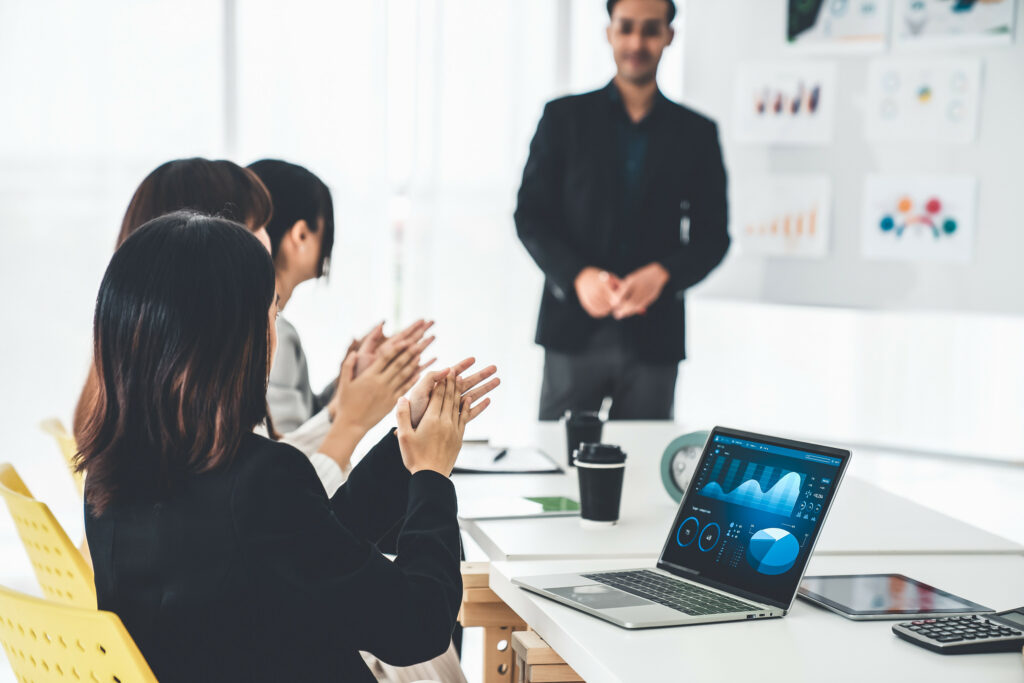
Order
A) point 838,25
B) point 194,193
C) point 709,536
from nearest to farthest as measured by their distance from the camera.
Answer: point 709,536 → point 194,193 → point 838,25

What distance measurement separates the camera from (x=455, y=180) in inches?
188

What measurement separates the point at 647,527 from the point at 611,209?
174cm

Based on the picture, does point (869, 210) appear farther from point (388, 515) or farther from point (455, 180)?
point (388, 515)

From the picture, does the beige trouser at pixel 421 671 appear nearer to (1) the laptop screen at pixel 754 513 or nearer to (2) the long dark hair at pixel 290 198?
(1) the laptop screen at pixel 754 513

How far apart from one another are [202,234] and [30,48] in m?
3.21

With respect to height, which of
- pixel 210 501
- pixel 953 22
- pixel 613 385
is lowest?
pixel 613 385

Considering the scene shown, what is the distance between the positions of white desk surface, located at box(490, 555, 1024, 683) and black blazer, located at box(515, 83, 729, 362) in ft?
6.42

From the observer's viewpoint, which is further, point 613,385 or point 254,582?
point 613,385

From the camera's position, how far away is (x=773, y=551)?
1332 mm

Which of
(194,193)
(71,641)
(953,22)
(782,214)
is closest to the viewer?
(71,641)

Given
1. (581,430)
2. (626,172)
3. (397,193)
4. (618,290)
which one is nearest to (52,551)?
(581,430)

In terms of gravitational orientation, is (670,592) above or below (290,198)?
below

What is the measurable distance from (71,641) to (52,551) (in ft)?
1.39

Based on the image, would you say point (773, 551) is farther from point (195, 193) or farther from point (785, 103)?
point (785, 103)
